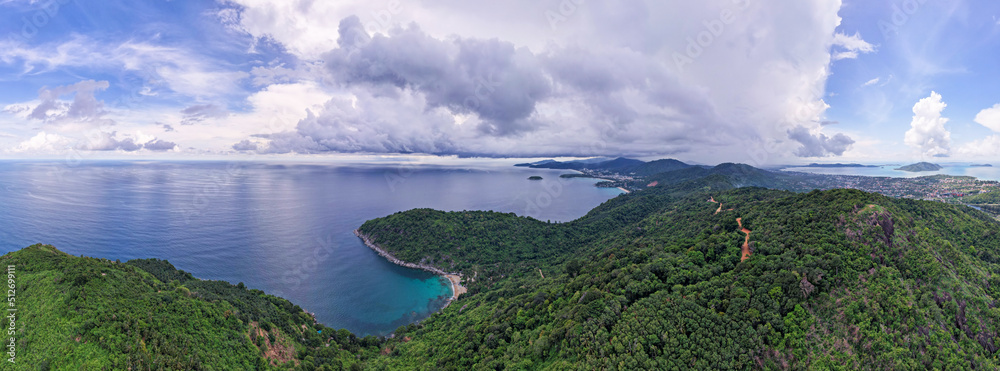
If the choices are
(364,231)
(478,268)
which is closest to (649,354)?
(478,268)

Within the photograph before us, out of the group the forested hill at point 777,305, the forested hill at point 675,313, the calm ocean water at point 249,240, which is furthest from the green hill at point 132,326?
the calm ocean water at point 249,240

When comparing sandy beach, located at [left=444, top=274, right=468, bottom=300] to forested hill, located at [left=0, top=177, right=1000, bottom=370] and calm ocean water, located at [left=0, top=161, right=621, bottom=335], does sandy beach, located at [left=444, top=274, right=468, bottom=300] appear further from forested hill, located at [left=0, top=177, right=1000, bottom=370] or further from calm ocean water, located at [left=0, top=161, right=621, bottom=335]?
forested hill, located at [left=0, top=177, right=1000, bottom=370]

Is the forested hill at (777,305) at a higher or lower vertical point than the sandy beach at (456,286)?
higher

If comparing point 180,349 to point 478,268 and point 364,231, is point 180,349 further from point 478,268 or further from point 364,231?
point 364,231

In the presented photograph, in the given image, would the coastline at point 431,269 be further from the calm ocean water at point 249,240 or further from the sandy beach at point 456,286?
the calm ocean water at point 249,240

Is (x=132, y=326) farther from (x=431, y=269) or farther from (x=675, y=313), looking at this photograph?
(x=431, y=269)

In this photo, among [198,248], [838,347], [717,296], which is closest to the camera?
[838,347]

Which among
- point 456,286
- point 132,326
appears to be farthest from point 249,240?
point 132,326
